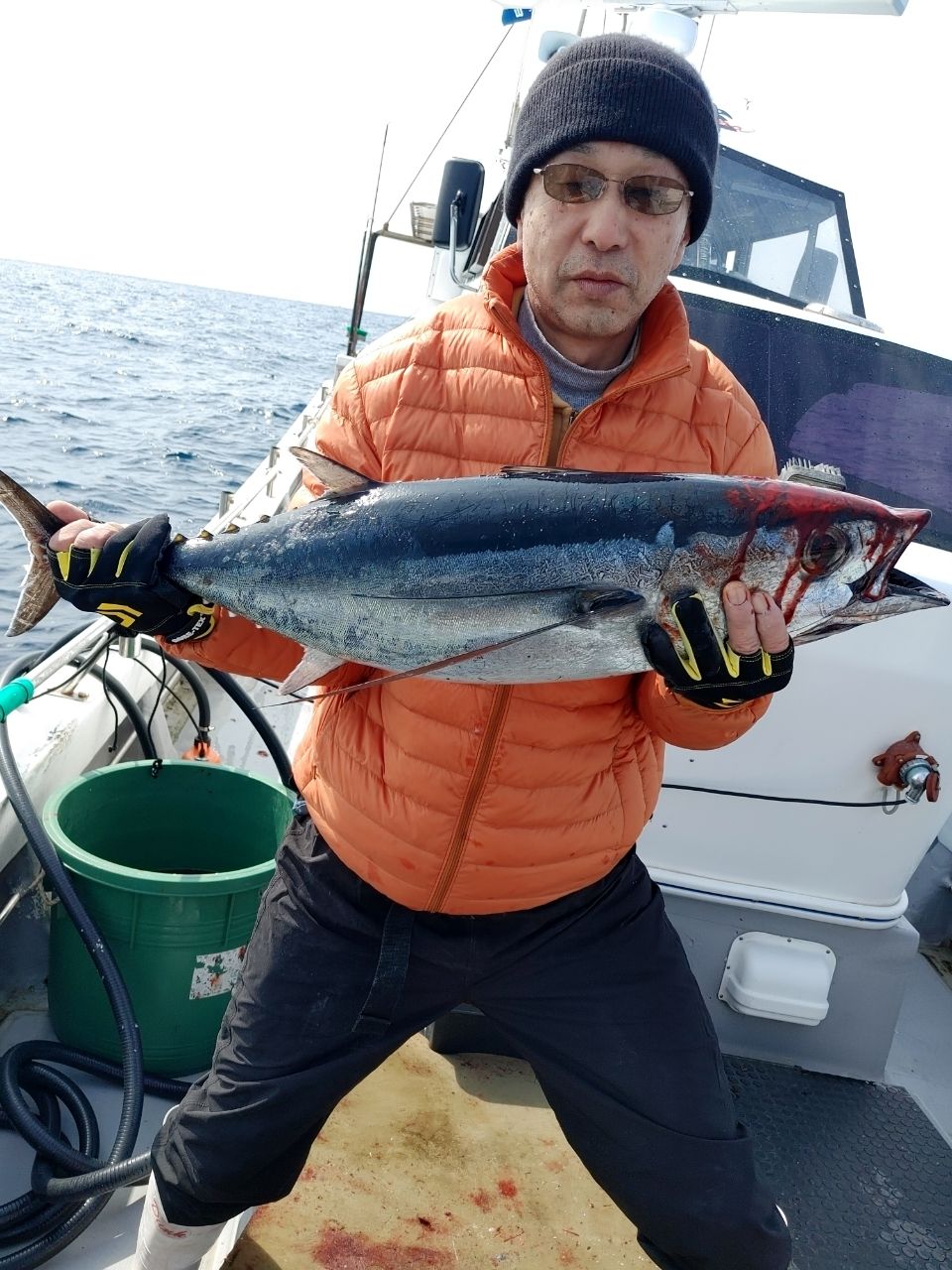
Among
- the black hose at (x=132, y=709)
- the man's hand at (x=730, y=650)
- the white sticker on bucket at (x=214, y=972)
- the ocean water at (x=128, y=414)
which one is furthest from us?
the ocean water at (x=128, y=414)

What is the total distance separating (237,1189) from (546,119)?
273 centimetres

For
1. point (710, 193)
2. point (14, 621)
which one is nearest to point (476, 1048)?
point (14, 621)

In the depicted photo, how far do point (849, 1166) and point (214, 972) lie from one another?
234 cm

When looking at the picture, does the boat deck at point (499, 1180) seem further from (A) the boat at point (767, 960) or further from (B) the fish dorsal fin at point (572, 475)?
(B) the fish dorsal fin at point (572, 475)

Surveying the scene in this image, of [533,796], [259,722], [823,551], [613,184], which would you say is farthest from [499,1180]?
[613,184]

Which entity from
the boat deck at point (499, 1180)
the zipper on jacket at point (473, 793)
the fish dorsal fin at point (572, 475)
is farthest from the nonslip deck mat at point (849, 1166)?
the fish dorsal fin at point (572, 475)

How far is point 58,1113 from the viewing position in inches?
123

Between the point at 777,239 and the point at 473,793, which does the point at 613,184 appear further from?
the point at 777,239

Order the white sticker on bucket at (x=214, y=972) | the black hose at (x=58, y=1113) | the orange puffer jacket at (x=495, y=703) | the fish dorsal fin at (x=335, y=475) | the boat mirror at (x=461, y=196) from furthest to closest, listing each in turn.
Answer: the boat mirror at (x=461, y=196)
the white sticker on bucket at (x=214, y=972)
the black hose at (x=58, y=1113)
the orange puffer jacket at (x=495, y=703)
the fish dorsal fin at (x=335, y=475)

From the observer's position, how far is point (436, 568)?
6.89ft

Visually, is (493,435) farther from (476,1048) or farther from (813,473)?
(476,1048)

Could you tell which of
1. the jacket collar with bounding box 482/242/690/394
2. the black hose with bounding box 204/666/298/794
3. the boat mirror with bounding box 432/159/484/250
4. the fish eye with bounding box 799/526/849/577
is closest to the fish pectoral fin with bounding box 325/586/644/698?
the fish eye with bounding box 799/526/849/577

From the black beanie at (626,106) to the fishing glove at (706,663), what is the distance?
116 cm

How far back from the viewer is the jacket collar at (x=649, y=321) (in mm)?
2334
